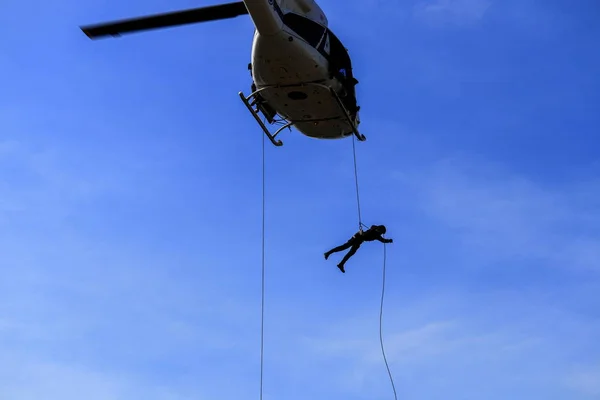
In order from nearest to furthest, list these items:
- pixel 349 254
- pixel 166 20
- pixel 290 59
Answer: pixel 290 59
pixel 166 20
pixel 349 254

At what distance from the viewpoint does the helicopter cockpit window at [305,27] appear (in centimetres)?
1838

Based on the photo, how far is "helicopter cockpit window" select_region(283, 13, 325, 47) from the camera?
18375 millimetres

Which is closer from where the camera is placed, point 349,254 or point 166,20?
point 166,20

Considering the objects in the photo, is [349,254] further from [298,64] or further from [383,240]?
[298,64]

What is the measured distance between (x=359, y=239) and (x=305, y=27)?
5086 mm

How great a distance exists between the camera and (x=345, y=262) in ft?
64.3

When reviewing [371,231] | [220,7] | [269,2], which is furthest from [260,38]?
[371,231]

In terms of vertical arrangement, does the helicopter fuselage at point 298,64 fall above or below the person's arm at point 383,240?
above

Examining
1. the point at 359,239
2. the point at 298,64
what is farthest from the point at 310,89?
the point at 359,239

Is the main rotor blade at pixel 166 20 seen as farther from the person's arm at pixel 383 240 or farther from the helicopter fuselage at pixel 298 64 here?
the person's arm at pixel 383 240

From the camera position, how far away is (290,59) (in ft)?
59.8

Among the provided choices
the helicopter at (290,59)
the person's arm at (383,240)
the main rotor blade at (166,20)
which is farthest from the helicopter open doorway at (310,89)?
the person's arm at (383,240)

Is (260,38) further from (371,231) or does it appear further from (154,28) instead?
(371,231)

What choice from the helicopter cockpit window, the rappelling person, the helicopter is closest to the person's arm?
the rappelling person
